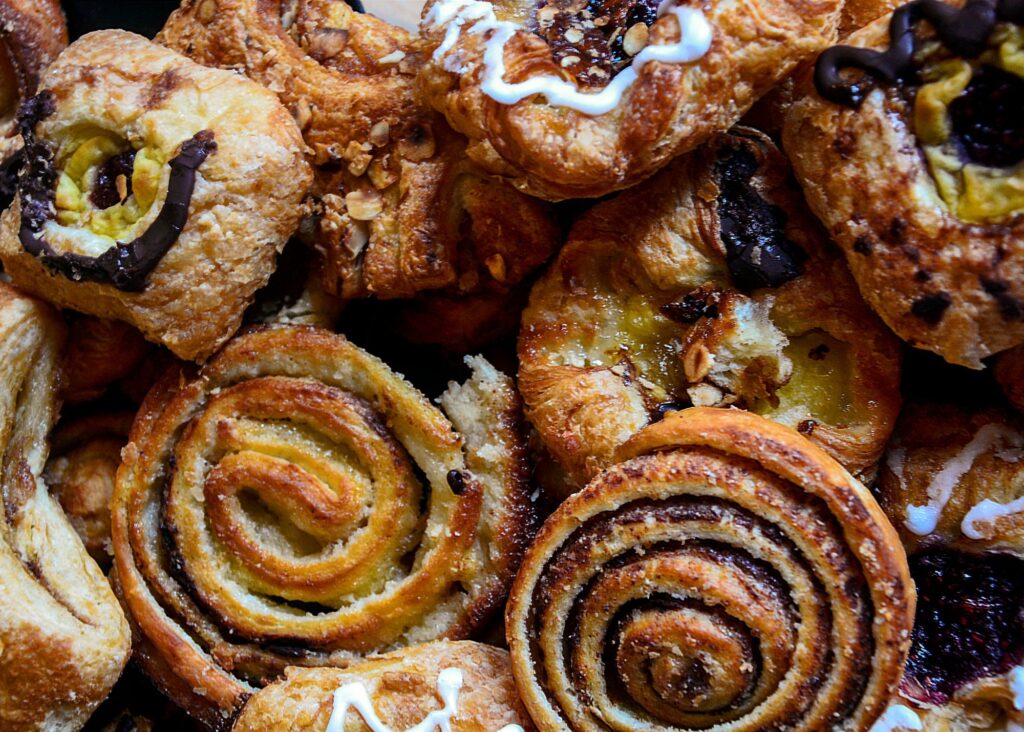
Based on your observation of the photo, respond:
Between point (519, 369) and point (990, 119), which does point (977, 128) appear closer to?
point (990, 119)

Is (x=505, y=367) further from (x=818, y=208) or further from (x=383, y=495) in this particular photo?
(x=818, y=208)

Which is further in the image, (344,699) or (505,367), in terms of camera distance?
(505,367)

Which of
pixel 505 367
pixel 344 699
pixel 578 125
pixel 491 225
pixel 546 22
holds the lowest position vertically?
pixel 344 699

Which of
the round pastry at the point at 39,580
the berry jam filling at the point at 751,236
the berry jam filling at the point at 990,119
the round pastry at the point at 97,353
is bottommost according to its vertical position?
the round pastry at the point at 39,580

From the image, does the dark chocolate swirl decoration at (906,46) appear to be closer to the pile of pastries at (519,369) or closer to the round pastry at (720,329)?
the pile of pastries at (519,369)

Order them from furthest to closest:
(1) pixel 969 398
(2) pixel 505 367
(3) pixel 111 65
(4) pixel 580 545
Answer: (2) pixel 505 367, (3) pixel 111 65, (1) pixel 969 398, (4) pixel 580 545

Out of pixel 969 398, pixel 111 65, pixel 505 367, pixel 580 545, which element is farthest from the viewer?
pixel 505 367

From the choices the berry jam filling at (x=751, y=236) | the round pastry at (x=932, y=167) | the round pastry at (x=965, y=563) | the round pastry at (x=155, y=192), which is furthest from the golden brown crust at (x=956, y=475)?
the round pastry at (x=155, y=192)

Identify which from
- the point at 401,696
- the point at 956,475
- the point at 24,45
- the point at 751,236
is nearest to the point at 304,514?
the point at 401,696

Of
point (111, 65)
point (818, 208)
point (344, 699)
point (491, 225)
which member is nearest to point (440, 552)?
point (344, 699)
